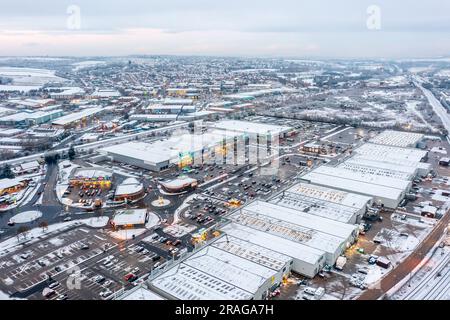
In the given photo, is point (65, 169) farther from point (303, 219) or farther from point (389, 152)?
point (389, 152)

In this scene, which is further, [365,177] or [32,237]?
[365,177]

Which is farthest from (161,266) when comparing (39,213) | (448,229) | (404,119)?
(404,119)

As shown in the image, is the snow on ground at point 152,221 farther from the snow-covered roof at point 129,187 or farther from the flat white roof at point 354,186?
the flat white roof at point 354,186

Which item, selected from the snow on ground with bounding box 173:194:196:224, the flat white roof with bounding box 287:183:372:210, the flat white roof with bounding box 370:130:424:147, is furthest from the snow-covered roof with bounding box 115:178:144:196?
the flat white roof with bounding box 370:130:424:147

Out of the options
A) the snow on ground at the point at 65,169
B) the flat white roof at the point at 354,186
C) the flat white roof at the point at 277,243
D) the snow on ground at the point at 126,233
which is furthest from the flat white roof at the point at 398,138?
the snow on ground at the point at 65,169

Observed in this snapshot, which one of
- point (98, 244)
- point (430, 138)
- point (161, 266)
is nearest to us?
point (161, 266)

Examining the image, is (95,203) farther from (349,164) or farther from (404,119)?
(404,119)

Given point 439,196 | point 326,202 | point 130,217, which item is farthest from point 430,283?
point 130,217

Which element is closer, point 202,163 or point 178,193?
point 178,193
